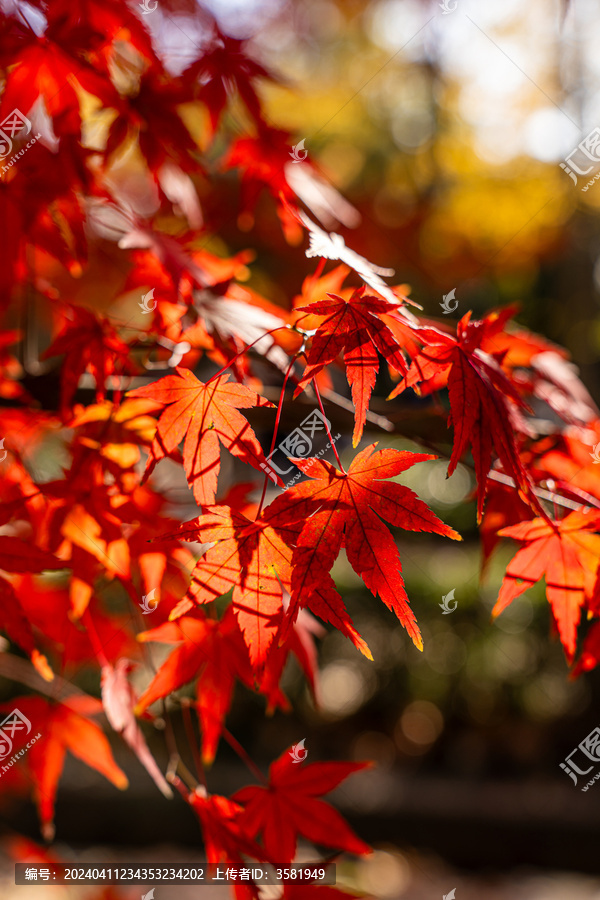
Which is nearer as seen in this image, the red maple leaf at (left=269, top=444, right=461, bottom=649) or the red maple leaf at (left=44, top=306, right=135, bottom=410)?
the red maple leaf at (left=269, top=444, right=461, bottom=649)

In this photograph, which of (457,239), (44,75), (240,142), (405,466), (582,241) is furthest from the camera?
(457,239)

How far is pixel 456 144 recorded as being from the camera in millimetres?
5406

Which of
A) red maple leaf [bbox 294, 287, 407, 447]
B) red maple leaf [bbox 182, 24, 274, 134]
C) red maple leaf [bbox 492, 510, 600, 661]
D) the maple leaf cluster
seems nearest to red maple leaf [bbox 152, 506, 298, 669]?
the maple leaf cluster

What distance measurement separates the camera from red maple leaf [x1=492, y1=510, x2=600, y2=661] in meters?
0.81

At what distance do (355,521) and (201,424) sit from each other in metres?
0.22

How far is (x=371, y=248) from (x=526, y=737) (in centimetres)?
379

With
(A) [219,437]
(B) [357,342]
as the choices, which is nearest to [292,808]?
(A) [219,437]

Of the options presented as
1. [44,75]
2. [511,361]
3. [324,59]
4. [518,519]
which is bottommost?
[518,519]

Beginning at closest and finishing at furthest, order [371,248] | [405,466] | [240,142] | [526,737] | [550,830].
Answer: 1. [405,466]
2. [240,142]
3. [550,830]
4. [526,737]
5. [371,248]

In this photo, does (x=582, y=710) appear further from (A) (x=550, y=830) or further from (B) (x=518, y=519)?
(B) (x=518, y=519)

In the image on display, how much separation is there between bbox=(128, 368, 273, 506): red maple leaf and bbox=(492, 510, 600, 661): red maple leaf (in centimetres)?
38

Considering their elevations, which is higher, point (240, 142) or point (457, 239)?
point (457, 239)

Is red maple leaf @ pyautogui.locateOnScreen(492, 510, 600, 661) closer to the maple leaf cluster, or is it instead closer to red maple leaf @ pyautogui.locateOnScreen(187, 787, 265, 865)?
the maple leaf cluster

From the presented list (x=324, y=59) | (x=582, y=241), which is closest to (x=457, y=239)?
(x=582, y=241)
